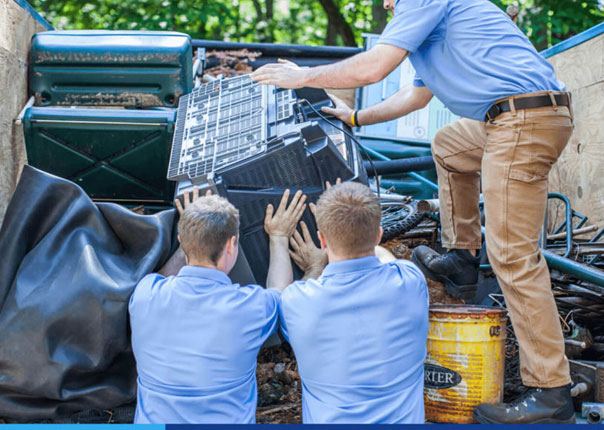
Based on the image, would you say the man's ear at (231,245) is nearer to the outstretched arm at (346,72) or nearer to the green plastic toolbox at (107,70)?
the outstretched arm at (346,72)

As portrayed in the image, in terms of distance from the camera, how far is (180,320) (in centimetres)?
214

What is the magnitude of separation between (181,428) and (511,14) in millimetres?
3880

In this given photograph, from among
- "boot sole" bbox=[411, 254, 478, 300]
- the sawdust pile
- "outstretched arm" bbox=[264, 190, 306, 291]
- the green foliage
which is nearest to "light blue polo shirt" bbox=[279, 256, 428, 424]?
"outstretched arm" bbox=[264, 190, 306, 291]

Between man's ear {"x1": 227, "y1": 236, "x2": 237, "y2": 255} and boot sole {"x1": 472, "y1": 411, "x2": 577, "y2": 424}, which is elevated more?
man's ear {"x1": 227, "y1": 236, "x2": 237, "y2": 255}

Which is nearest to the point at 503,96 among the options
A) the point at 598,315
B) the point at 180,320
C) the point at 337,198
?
the point at 337,198

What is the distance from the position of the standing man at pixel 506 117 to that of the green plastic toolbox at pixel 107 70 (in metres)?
1.09

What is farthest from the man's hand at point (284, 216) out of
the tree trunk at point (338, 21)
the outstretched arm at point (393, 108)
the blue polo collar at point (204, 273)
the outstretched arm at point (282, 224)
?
the tree trunk at point (338, 21)

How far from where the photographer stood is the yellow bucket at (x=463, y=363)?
245cm

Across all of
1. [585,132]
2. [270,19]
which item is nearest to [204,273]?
[585,132]

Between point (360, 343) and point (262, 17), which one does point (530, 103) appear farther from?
point (262, 17)

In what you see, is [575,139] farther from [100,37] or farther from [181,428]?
[181,428]

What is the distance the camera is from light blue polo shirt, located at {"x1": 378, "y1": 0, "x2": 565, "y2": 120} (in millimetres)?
2496

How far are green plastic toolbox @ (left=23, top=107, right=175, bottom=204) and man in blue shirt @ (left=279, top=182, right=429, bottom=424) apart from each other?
5.38ft

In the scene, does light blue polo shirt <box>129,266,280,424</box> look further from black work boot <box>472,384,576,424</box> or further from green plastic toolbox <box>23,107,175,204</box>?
green plastic toolbox <box>23,107,175,204</box>
